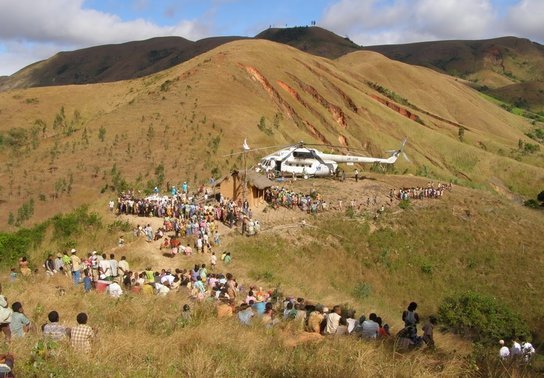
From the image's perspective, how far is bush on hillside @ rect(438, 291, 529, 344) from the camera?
2011 centimetres

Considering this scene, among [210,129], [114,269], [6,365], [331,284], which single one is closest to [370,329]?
[6,365]

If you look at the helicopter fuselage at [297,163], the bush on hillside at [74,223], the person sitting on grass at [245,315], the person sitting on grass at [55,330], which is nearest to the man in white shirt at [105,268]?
the person sitting on grass at [245,315]

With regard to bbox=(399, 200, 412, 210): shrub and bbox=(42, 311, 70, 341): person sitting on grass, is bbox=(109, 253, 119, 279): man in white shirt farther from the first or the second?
bbox=(399, 200, 412, 210): shrub

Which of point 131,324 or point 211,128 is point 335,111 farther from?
point 131,324

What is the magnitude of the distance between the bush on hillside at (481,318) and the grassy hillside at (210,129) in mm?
19510

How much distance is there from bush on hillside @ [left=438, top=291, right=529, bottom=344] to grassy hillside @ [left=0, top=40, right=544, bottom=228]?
64.0ft

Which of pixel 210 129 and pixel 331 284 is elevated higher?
pixel 210 129

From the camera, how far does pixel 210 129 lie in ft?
148

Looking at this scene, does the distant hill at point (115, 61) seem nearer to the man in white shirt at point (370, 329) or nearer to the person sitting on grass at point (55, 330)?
the man in white shirt at point (370, 329)

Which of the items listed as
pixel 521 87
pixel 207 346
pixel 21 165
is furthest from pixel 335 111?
pixel 521 87

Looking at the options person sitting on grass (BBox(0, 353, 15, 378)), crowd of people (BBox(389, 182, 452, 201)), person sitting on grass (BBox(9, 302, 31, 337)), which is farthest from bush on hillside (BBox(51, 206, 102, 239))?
crowd of people (BBox(389, 182, 452, 201))

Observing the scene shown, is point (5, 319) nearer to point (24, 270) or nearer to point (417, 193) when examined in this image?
point (24, 270)

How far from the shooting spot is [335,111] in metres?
65.2

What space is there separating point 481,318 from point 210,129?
2952 cm
